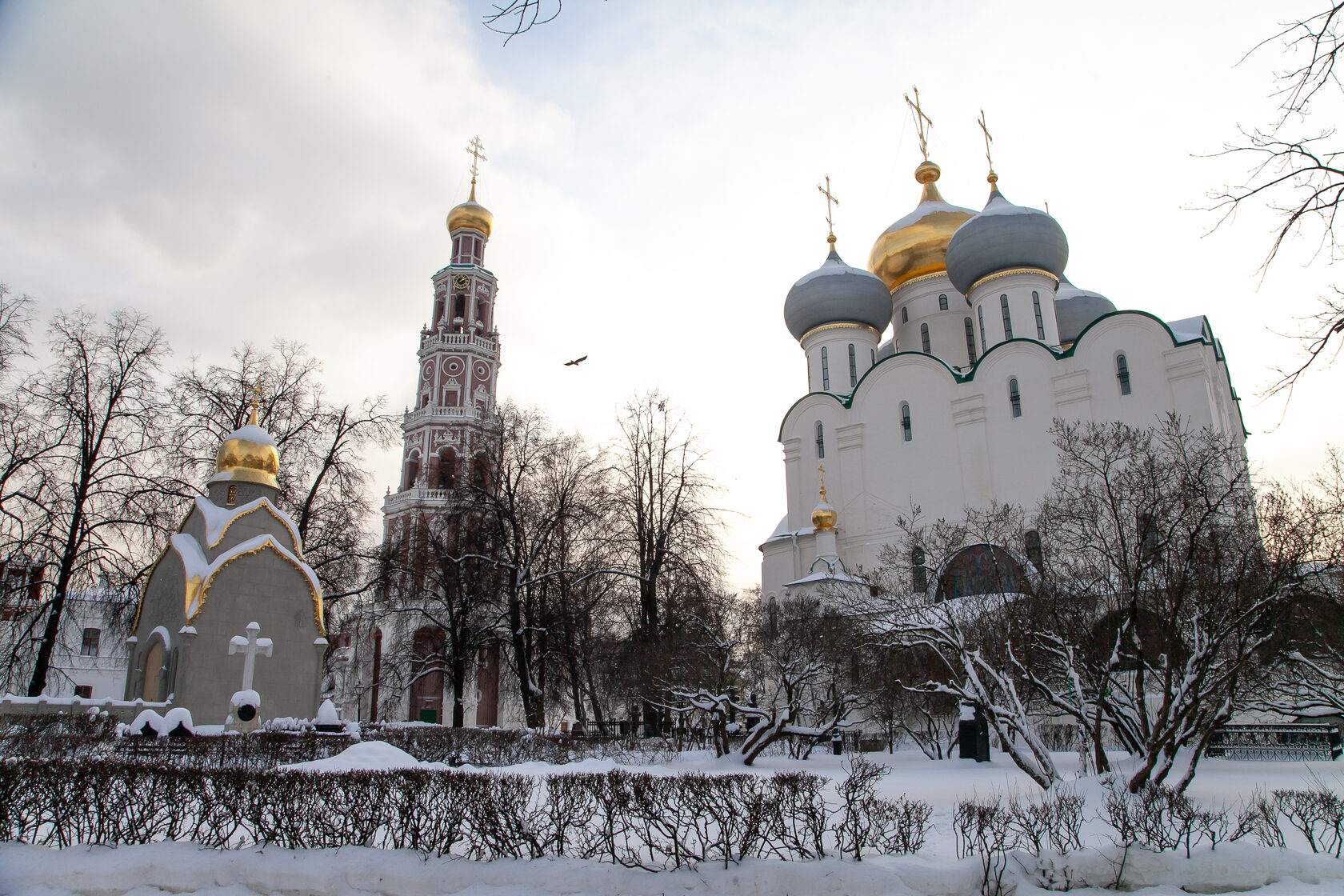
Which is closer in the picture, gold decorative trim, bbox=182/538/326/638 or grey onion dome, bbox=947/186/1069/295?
gold decorative trim, bbox=182/538/326/638

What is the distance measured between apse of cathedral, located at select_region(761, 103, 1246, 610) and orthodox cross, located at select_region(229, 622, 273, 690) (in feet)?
49.1

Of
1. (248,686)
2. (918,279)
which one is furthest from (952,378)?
(248,686)

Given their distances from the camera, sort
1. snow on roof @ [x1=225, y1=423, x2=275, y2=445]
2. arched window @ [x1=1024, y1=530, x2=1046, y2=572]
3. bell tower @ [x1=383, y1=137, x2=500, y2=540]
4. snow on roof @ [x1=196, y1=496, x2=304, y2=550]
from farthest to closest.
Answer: bell tower @ [x1=383, y1=137, x2=500, y2=540] < arched window @ [x1=1024, y1=530, x2=1046, y2=572] < snow on roof @ [x1=225, y1=423, x2=275, y2=445] < snow on roof @ [x1=196, y1=496, x2=304, y2=550]

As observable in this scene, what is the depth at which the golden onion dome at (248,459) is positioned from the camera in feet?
52.2

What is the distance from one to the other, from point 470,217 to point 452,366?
28.7 ft

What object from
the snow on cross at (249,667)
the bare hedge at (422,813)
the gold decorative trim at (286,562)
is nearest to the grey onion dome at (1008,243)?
the gold decorative trim at (286,562)

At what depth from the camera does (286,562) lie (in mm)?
15398

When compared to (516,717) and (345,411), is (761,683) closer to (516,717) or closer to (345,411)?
(345,411)

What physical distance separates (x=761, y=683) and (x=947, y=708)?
4186mm

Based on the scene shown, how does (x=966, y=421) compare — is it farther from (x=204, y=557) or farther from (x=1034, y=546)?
(x=204, y=557)

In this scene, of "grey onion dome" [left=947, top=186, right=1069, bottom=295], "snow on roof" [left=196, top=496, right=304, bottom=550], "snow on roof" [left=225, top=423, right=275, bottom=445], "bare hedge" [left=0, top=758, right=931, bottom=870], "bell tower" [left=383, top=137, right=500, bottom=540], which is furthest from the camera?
"bell tower" [left=383, top=137, right=500, bottom=540]

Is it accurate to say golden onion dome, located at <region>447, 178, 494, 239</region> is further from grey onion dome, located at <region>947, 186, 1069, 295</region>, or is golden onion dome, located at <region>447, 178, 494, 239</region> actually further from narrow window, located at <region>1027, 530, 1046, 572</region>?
narrow window, located at <region>1027, 530, 1046, 572</region>

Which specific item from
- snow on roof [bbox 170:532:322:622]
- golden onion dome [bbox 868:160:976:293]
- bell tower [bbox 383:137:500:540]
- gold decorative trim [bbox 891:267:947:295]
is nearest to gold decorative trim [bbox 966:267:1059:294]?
gold decorative trim [bbox 891:267:947:295]

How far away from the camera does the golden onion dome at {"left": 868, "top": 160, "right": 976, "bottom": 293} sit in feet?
103
